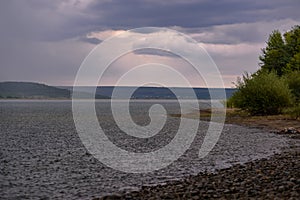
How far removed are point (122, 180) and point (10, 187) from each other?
16.0 feet

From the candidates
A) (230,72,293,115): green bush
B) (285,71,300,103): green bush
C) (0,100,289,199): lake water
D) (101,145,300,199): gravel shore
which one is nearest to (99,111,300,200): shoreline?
(101,145,300,199): gravel shore

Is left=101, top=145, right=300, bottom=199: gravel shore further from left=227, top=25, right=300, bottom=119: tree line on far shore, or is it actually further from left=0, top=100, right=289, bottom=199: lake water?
left=227, top=25, right=300, bottom=119: tree line on far shore

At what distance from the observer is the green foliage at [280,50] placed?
270ft

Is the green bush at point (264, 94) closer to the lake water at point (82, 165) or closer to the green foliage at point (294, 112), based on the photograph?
the green foliage at point (294, 112)

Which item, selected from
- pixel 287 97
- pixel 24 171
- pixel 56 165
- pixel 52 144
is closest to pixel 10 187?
pixel 24 171

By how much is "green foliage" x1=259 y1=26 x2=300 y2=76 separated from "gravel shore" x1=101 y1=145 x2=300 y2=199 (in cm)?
6241

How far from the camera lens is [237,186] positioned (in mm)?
16750

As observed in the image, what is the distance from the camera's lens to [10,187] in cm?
1945

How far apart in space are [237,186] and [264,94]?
48192 mm

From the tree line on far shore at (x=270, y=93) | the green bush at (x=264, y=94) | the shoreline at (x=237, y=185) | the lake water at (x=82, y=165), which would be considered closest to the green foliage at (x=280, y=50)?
the tree line on far shore at (x=270, y=93)

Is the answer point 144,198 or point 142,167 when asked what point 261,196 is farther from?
point 142,167

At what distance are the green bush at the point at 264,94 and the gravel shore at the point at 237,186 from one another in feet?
138

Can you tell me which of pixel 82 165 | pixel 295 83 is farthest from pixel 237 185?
pixel 295 83

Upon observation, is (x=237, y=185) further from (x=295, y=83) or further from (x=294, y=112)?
(x=295, y=83)
